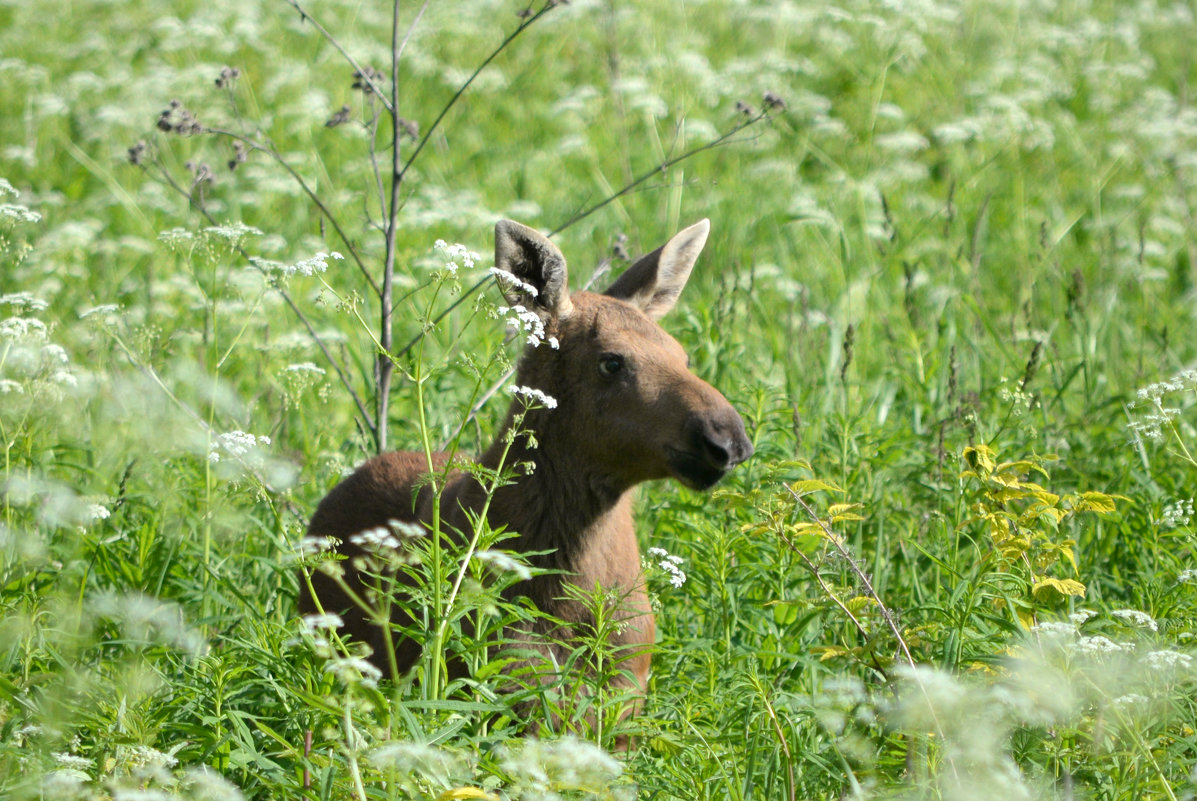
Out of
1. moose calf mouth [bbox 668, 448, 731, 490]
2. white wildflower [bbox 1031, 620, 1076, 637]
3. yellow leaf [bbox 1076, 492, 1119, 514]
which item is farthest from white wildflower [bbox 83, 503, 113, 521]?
yellow leaf [bbox 1076, 492, 1119, 514]

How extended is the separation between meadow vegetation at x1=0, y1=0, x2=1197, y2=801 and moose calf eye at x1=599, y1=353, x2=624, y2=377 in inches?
12.3

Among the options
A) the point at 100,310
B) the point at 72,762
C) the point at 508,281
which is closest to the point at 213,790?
the point at 72,762

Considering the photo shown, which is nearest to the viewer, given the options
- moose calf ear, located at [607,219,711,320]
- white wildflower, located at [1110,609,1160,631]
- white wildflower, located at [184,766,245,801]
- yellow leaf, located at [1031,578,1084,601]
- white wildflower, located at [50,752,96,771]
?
white wildflower, located at [184,766,245,801]

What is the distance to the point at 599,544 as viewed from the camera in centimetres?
400

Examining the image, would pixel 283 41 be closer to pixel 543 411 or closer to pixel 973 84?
pixel 973 84

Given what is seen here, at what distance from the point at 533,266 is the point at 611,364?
1.48ft

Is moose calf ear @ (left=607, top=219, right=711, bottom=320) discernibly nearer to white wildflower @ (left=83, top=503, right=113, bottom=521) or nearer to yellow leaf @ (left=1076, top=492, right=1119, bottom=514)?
yellow leaf @ (left=1076, top=492, right=1119, bottom=514)

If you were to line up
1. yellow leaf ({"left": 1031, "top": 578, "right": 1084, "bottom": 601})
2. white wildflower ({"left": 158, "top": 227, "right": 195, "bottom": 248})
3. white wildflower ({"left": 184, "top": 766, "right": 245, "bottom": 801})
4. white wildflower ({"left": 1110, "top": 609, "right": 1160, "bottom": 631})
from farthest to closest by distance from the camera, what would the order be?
white wildflower ({"left": 158, "top": 227, "right": 195, "bottom": 248}), yellow leaf ({"left": 1031, "top": 578, "right": 1084, "bottom": 601}), white wildflower ({"left": 1110, "top": 609, "right": 1160, "bottom": 631}), white wildflower ({"left": 184, "top": 766, "right": 245, "bottom": 801})

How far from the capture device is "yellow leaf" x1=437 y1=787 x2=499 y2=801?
7.90 feet

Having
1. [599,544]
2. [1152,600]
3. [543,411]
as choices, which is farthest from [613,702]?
[1152,600]

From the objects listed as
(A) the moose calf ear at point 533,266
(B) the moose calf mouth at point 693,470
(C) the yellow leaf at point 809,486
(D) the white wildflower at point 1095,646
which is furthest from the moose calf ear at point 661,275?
(D) the white wildflower at point 1095,646

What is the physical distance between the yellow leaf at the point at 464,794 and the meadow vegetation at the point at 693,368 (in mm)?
10

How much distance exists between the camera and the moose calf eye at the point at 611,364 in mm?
3979

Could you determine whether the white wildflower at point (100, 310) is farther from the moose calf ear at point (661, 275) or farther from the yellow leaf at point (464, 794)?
the yellow leaf at point (464, 794)
